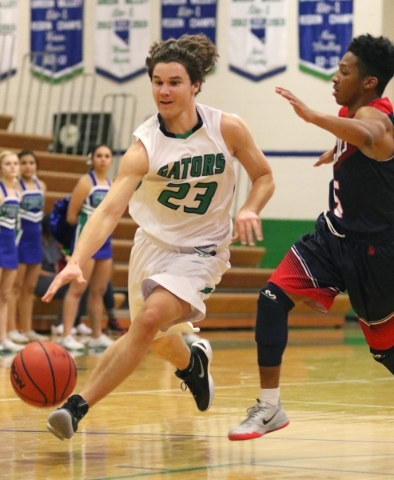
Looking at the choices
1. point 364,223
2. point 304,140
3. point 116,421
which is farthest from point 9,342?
point 304,140

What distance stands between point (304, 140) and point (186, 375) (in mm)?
9481

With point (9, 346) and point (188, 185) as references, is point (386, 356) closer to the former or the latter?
point (188, 185)

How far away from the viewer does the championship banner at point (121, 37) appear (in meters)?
15.3

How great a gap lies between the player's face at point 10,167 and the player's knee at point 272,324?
5.58 meters

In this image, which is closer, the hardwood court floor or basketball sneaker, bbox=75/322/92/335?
the hardwood court floor

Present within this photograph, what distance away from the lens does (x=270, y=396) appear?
4.62 metres

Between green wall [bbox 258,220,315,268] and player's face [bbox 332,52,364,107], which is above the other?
player's face [bbox 332,52,364,107]

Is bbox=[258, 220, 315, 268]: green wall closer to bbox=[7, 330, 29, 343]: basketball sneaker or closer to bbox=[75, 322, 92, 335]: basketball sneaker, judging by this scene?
bbox=[75, 322, 92, 335]: basketball sneaker

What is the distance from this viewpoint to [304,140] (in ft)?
47.9

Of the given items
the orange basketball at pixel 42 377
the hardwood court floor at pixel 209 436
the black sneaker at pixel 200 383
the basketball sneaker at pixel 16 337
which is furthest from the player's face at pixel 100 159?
the orange basketball at pixel 42 377

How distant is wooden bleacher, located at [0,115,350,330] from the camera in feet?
41.5

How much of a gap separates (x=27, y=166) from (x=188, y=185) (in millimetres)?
5875

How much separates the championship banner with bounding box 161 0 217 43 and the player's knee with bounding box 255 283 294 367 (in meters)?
10.8

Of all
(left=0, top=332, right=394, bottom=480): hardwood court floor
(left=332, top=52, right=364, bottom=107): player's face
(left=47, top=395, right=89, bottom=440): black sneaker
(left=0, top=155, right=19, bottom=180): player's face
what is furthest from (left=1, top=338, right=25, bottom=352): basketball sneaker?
(left=332, top=52, right=364, bottom=107): player's face
